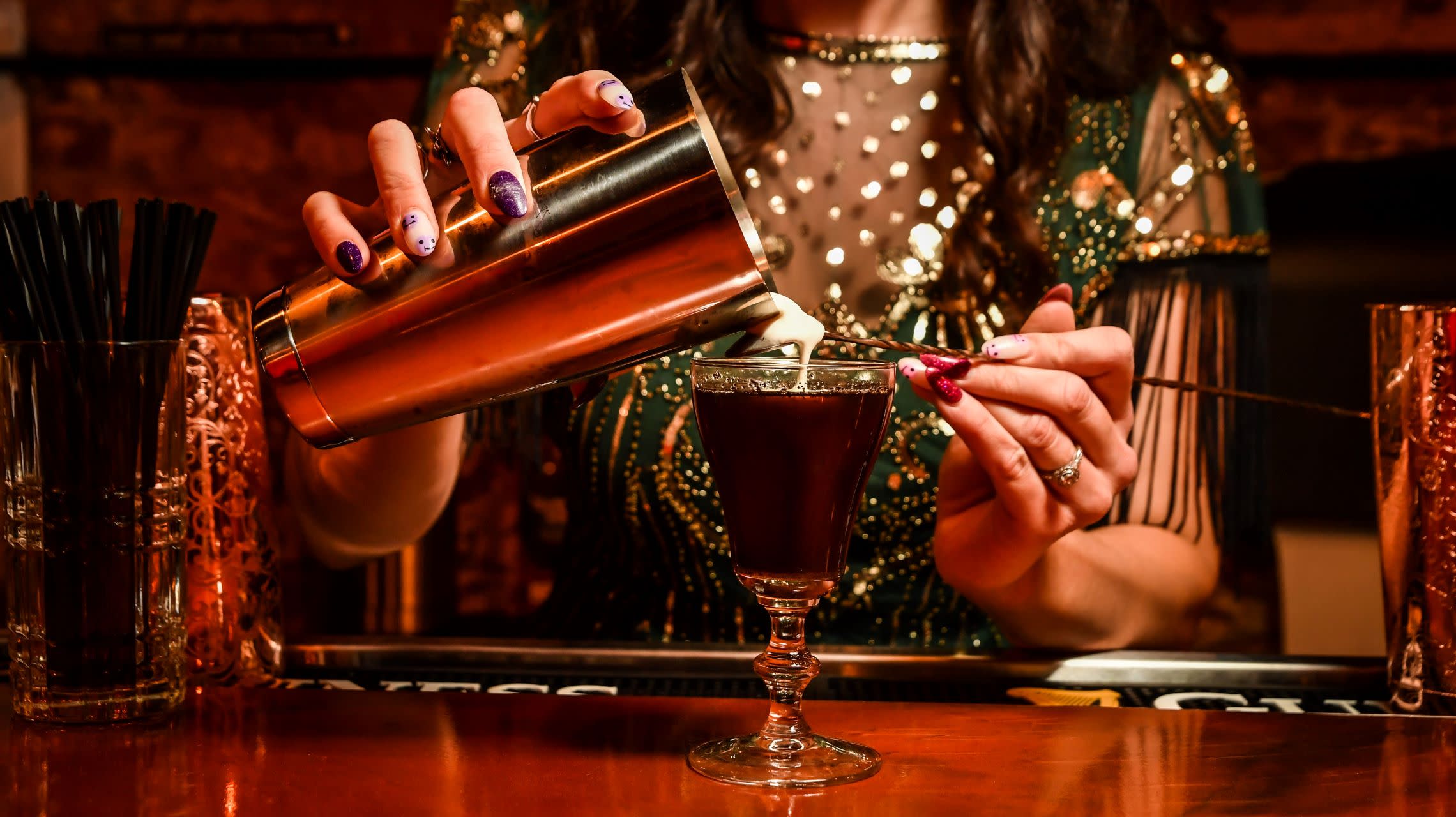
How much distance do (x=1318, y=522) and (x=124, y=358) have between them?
227cm

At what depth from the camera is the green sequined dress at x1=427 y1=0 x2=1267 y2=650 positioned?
154 centimetres

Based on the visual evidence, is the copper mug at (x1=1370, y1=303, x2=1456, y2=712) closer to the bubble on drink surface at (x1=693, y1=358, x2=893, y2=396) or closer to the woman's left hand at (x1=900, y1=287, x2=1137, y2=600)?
the woman's left hand at (x1=900, y1=287, x2=1137, y2=600)

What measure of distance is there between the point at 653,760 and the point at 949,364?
34cm

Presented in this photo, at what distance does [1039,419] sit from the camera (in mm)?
928

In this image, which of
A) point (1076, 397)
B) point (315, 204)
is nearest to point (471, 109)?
point (315, 204)

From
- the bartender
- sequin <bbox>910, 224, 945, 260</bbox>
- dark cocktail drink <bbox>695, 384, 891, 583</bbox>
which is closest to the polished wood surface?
dark cocktail drink <bbox>695, 384, 891, 583</bbox>

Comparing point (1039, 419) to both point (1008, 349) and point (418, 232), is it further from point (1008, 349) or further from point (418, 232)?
point (418, 232)

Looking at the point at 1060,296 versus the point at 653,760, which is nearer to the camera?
the point at 653,760

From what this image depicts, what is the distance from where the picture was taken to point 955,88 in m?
1.65

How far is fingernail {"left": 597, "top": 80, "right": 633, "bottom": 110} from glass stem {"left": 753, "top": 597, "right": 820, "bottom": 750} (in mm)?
335

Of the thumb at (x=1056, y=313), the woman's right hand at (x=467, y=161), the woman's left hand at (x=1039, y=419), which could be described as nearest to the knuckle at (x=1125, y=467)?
the woman's left hand at (x=1039, y=419)

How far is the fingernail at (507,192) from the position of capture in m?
0.80

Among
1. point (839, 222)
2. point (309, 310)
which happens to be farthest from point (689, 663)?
point (839, 222)

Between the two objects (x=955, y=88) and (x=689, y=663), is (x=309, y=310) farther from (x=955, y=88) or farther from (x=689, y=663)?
(x=955, y=88)
